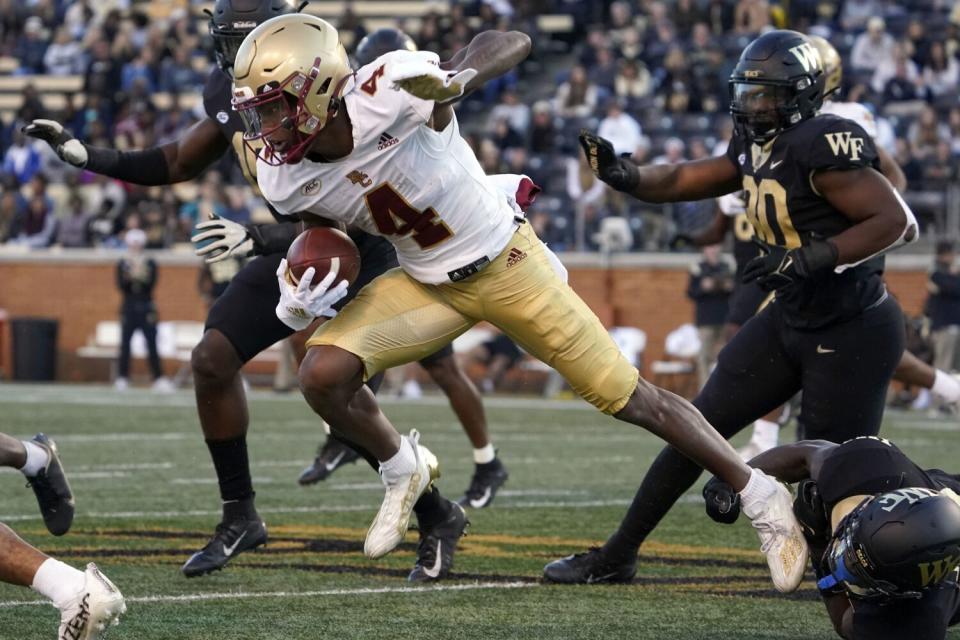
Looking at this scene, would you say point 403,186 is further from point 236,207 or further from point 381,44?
point 236,207

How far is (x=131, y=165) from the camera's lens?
585cm

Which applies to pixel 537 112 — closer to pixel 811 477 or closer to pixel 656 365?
pixel 656 365

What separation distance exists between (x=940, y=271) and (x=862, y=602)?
10.9m

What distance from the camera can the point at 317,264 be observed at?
500 cm

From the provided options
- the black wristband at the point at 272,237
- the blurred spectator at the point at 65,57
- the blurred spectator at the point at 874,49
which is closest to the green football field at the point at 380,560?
the black wristband at the point at 272,237

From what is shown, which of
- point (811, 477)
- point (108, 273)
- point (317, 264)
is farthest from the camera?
point (108, 273)

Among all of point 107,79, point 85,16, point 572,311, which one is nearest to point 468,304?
point 572,311

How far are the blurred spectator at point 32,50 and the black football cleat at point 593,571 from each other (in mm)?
19419

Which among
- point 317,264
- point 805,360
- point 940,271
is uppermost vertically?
point 317,264

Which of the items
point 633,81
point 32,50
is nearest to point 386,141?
point 633,81

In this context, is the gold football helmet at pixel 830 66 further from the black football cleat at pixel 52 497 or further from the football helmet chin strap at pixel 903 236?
the black football cleat at pixel 52 497

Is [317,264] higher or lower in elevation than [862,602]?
higher

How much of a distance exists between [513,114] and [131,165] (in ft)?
42.1

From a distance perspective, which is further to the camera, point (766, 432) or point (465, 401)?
point (766, 432)
